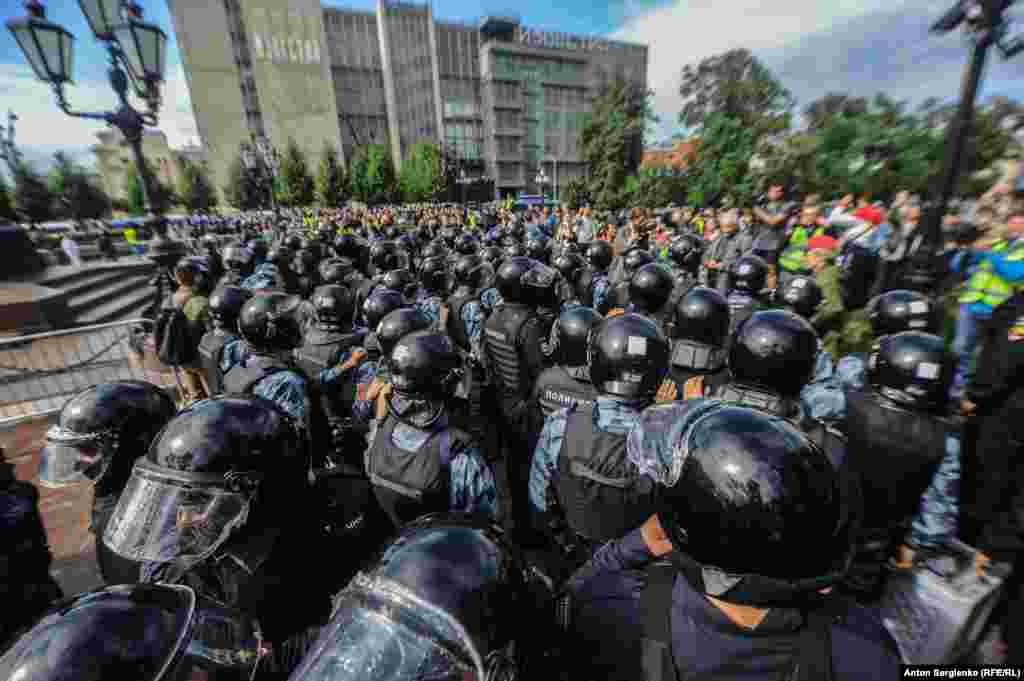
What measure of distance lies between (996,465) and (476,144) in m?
66.1

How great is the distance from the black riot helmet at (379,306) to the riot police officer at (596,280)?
305 centimetres

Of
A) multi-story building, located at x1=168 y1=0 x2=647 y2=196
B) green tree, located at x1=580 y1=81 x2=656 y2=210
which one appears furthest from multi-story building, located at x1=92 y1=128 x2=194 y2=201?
green tree, located at x1=580 y1=81 x2=656 y2=210

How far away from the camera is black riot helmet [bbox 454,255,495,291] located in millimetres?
6465

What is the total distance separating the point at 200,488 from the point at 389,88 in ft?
239

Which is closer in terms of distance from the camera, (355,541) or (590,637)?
(590,637)

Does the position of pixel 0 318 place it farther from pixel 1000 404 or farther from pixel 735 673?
pixel 1000 404

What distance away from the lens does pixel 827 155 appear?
1927 cm

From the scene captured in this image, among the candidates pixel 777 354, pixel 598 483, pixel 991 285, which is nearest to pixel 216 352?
pixel 598 483

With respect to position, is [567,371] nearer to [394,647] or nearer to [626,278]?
[394,647]

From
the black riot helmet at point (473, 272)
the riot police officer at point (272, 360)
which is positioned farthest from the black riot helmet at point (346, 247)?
the riot police officer at point (272, 360)

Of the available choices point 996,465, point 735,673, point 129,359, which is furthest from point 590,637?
point 129,359

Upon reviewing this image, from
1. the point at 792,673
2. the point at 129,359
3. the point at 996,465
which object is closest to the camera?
the point at 792,673

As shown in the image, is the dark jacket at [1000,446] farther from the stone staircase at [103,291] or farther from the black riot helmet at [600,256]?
the stone staircase at [103,291]

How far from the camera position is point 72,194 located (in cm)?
4688
